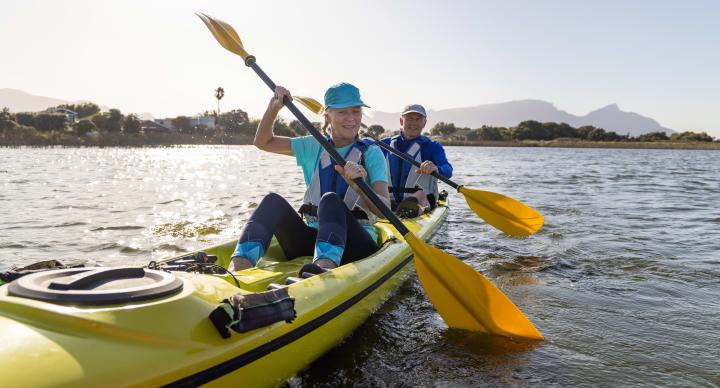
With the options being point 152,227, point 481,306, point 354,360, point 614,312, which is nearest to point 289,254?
point 354,360

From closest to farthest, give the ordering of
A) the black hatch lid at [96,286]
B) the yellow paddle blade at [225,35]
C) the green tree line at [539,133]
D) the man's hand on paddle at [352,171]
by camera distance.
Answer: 1. the black hatch lid at [96,286]
2. the man's hand on paddle at [352,171]
3. the yellow paddle blade at [225,35]
4. the green tree line at [539,133]

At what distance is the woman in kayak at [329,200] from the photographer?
3.42 metres

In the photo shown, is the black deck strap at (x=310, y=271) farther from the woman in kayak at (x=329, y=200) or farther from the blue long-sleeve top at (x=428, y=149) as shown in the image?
the blue long-sleeve top at (x=428, y=149)

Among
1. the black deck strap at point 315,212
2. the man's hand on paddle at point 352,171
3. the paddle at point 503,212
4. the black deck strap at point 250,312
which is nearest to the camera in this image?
the black deck strap at point 250,312

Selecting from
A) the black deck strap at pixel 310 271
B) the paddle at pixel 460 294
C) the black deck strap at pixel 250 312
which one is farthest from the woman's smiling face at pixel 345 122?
the black deck strap at pixel 250 312

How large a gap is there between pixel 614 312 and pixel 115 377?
153 inches

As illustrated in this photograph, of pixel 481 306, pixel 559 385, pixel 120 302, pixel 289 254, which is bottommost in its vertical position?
pixel 559 385

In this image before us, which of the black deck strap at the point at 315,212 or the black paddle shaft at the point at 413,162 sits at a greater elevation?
the black paddle shaft at the point at 413,162

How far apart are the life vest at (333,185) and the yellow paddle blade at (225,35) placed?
1805 mm

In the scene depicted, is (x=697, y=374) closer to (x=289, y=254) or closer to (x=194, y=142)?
(x=289, y=254)

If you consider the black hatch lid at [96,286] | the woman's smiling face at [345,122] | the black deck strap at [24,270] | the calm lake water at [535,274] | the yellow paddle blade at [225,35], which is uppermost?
the yellow paddle blade at [225,35]

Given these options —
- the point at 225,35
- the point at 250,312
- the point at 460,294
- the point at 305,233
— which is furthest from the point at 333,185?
the point at 225,35

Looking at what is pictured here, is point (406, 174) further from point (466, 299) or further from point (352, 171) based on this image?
point (466, 299)

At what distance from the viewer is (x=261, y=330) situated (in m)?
2.21
